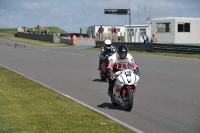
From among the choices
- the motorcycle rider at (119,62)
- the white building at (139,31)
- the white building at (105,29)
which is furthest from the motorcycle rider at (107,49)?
the white building at (105,29)

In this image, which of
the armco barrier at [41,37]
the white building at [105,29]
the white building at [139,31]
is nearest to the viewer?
the white building at [139,31]

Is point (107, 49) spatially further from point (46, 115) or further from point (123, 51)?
point (46, 115)

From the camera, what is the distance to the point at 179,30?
158 ft

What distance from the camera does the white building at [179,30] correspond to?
47.8 meters

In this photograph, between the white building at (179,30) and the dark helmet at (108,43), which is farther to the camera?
the white building at (179,30)

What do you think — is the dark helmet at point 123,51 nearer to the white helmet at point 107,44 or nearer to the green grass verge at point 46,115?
the green grass verge at point 46,115

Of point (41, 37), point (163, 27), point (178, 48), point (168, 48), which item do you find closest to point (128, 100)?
point (178, 48)

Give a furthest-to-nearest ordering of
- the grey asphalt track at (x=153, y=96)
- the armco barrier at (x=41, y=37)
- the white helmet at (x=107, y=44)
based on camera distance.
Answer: the armco barrier at (x=41, y=37) → the white helmet at (x=107, y=44) → the grey asphalt track at (x=153, y=96)

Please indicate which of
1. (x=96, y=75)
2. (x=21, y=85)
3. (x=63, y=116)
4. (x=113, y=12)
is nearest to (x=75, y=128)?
(x=63, y=116)

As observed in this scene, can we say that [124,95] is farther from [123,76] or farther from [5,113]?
[5,113]

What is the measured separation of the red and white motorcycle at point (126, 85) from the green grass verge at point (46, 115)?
83 centimetres

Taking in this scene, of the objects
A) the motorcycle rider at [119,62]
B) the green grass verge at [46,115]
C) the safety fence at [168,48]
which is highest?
the motorcycle rider at [119,62]

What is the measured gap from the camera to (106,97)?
40.8ft

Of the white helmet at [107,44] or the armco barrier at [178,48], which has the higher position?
the white helmet at [107,44]
